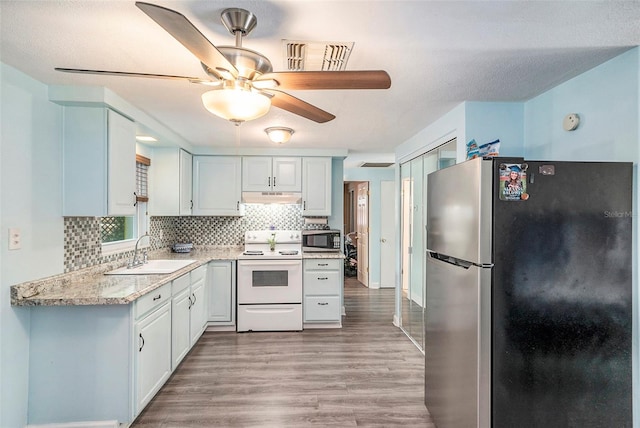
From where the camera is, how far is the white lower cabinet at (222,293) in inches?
147

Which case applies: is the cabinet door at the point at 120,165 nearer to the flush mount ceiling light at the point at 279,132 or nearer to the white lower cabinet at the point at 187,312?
the white lower cabinet at the point at 187,312

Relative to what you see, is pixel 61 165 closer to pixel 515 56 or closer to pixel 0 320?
pixel 0 320

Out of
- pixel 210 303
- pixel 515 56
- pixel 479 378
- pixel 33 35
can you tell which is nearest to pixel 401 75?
pixel 515 56

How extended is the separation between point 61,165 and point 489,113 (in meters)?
3.11

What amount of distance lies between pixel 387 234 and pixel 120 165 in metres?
4.45

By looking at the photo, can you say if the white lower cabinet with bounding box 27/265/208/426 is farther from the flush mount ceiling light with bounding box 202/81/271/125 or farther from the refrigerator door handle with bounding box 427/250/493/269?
the refrigerator door handle with bounding box 427/250/493/269

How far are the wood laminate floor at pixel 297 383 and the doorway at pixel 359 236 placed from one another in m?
2.42

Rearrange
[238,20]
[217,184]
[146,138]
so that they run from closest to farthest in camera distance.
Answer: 1. [238,20]
2. [146,138]
3. [217,184]

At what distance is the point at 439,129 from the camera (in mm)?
2818

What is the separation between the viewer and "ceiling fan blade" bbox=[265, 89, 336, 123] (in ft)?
5.22

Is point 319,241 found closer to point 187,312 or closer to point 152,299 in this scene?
point 187,312

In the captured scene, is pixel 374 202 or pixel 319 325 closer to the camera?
pixel 319 325

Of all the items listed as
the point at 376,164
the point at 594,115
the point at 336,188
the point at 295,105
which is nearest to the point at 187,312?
the point at 295,105

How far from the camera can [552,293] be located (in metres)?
1.56
